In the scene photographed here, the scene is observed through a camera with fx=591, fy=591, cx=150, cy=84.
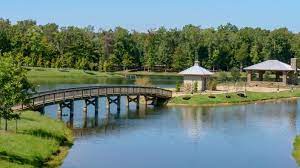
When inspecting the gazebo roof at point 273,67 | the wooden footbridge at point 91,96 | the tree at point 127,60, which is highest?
the tree at point 127,60

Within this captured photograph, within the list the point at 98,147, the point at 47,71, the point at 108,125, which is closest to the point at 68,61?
the point at 47,71

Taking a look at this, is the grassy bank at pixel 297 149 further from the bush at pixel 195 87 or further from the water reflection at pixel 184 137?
the bush at pixel 195 87

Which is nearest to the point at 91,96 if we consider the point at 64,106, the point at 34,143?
the point at 64,106

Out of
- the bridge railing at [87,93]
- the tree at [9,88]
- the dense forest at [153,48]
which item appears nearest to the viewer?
the tree at [9,88]

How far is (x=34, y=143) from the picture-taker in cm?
3962

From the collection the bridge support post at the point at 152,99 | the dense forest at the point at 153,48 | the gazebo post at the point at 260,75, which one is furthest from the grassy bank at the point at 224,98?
the dense forest at the point at 153,48

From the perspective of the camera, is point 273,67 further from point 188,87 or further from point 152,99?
point 152,99

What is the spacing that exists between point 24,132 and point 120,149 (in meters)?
7.47

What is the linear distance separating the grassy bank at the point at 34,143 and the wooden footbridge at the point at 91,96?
392 centimetres

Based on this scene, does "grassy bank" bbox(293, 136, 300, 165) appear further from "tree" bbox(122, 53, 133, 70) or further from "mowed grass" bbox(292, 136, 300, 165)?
"tree" bbox(122, 53, 133, 70)

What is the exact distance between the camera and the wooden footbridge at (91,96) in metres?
57.5

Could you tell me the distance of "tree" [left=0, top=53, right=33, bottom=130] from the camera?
137 feet

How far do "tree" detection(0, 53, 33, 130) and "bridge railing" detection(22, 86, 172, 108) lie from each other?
477 inches

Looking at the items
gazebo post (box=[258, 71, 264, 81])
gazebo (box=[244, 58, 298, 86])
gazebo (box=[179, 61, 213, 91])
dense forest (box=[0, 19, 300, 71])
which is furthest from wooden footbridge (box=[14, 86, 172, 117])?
dense forest (box=[0, 19, 300, 71])
